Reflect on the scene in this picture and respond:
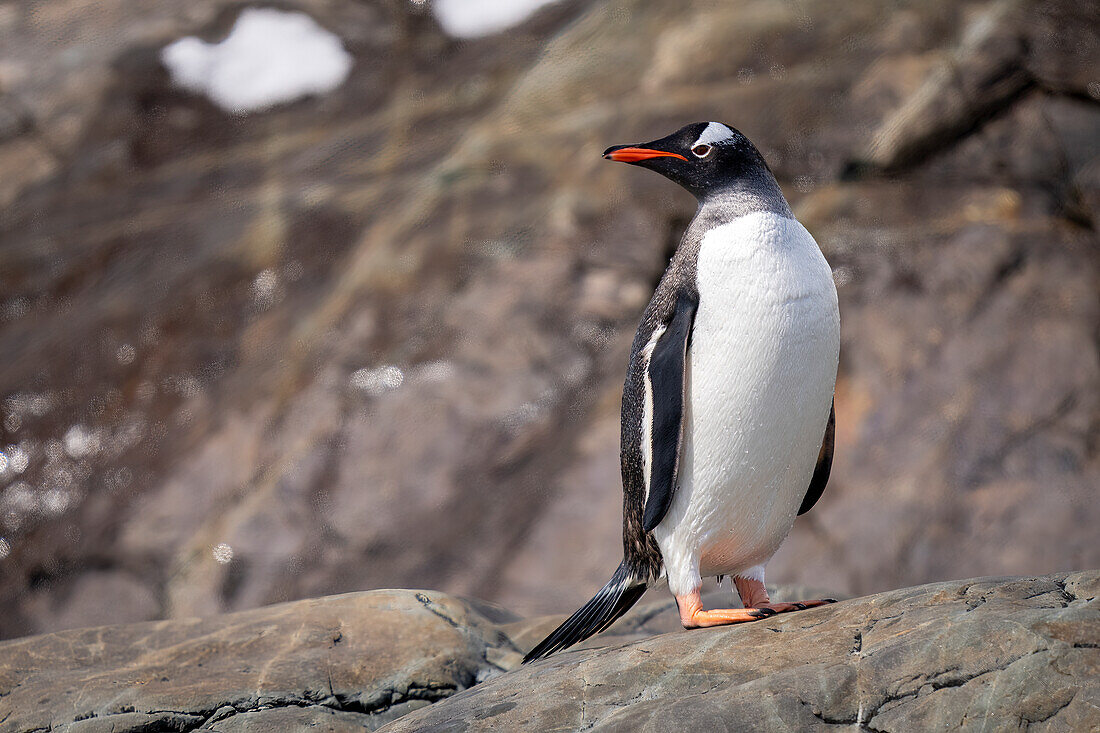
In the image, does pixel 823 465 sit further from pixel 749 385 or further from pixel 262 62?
pixel 262 62

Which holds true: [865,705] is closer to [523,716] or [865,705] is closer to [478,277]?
[523,716]

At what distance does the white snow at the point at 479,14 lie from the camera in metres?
5.18

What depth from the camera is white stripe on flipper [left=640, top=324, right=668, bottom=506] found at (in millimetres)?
2014

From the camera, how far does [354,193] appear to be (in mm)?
4910

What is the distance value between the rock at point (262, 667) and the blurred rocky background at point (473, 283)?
55.3 inches

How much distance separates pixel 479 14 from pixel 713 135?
3545 mm

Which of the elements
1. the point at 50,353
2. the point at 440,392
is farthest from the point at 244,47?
the point at 440,392

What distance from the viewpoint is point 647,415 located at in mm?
2027

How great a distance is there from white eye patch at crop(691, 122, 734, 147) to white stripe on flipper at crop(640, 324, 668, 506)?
41 cm

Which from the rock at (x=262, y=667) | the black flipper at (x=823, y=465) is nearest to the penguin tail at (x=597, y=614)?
the rock at (x=262, y=667)

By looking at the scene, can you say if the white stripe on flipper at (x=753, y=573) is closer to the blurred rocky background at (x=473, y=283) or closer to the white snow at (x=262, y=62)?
the blurred rocky background at (x=473, y=283)

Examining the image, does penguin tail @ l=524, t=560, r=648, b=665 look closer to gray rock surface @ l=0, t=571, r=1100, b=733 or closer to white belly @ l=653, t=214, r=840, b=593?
gray rock surface @ l=0, t=571, r=1100, b=733

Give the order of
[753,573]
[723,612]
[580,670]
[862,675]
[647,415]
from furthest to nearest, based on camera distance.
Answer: [753,573]
[647,415]
[723,612]
[580,670]
[862,675]

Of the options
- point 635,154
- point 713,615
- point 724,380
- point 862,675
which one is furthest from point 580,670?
point 635,154
